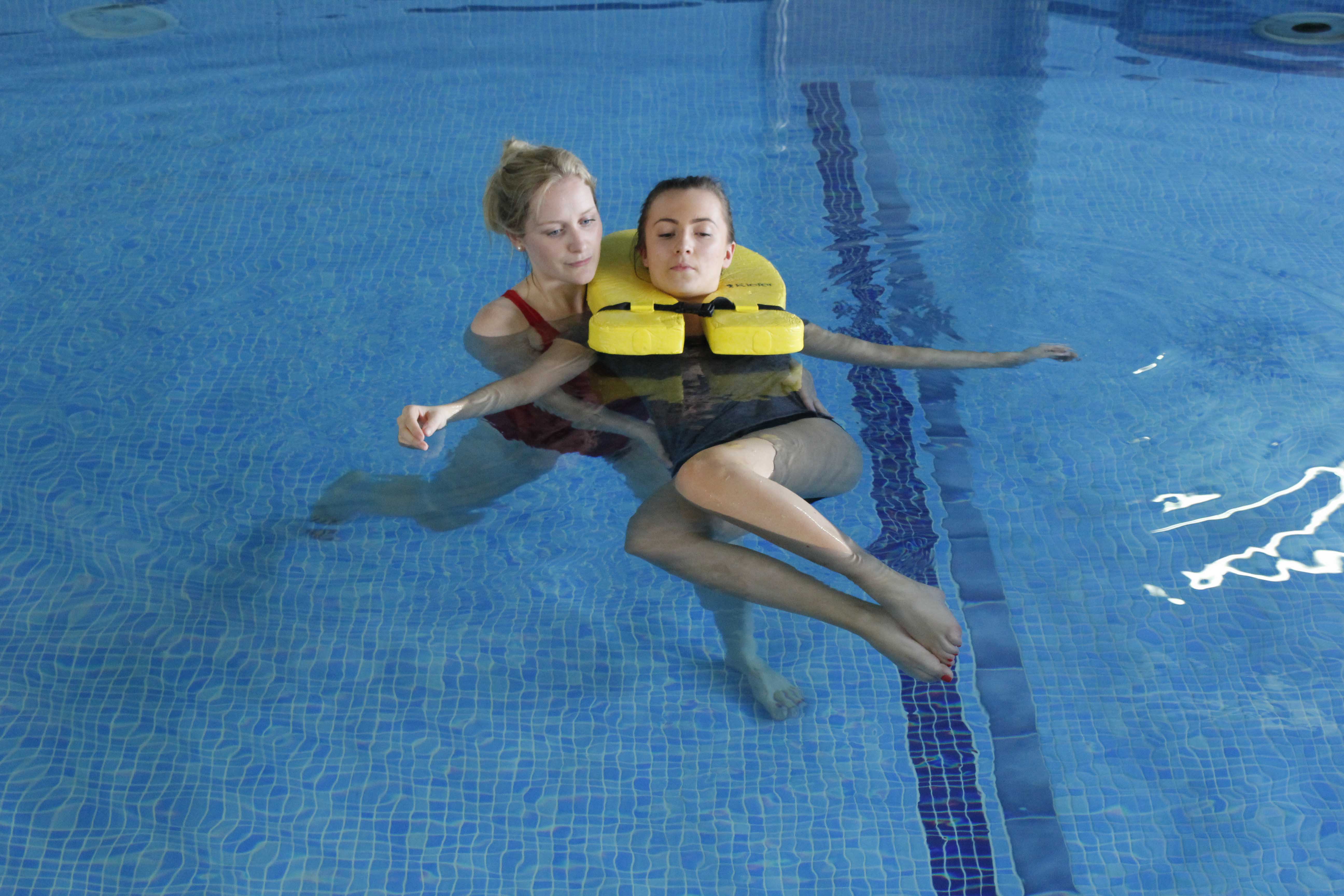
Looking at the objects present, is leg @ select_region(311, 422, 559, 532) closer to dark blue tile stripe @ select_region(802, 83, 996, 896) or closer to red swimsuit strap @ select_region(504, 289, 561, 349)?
red swimsuit strap @ select_region(504, 289, 561, 349)

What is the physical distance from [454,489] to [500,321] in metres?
0.68

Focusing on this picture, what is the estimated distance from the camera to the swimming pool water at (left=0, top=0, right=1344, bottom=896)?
2727mm

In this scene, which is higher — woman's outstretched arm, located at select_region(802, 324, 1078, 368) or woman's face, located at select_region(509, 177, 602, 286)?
woman's face, located at select_region(509, 177, 602, 286)

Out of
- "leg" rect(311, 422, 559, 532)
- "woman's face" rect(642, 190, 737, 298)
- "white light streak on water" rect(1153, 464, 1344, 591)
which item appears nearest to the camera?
"woman's face" rect(642, 190, 737, 298)

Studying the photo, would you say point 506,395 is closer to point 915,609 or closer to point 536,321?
point 536,321

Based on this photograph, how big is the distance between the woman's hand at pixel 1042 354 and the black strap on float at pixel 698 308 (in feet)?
2.23

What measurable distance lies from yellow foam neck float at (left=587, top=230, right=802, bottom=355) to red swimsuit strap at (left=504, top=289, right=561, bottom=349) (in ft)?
0.38

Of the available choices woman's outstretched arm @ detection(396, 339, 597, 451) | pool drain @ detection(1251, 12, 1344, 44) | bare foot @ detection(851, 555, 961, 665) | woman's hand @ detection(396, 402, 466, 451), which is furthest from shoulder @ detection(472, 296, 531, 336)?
pool drain @ detection(1251, 12, 1344, 44)

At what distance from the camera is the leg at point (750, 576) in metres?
2.54

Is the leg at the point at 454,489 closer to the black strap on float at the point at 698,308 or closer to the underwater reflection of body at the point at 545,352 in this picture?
the underwater reflection of body at the point at 545,352

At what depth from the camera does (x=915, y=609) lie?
2.55 metres

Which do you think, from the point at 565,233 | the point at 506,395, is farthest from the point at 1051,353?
the point at 506,395

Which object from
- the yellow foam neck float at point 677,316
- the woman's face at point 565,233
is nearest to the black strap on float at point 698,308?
the yellow foam neck float at point 677,316

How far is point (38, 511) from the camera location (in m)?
3.65
